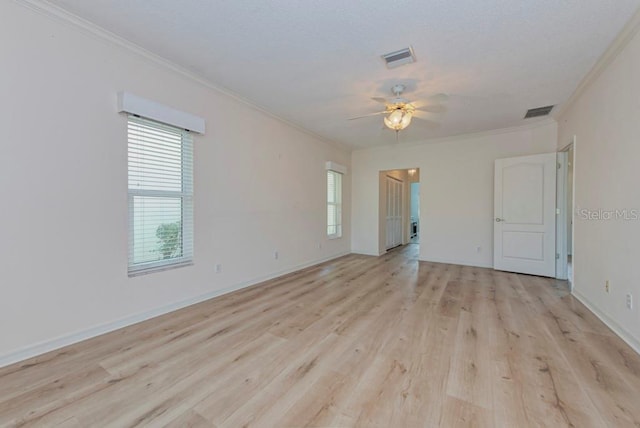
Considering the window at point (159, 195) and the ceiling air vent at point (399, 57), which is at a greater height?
the ceiling air vent at point (399, 57)

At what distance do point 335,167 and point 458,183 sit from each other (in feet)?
8.36

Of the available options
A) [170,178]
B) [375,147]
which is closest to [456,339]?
[170,178]

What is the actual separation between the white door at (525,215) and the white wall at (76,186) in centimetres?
464

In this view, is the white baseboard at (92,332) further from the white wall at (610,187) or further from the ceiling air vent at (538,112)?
the ceiling air vent at (538,112)

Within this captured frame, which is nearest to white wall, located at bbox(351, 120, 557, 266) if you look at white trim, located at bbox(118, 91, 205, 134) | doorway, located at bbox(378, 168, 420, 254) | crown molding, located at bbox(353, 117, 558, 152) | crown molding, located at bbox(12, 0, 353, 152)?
crown molding, located at bbox(353, 117, 558, 152)

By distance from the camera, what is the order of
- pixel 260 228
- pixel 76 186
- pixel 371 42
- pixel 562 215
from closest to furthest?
1. pixel 76 186
2. pixel 371 42
3. pixel 260 228
4. pixel 562 215

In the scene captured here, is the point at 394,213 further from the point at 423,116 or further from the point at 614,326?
the point at 614,326

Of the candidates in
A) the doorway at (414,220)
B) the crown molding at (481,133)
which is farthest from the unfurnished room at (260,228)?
the doorway at (414,220)

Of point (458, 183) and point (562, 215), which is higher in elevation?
point (458, 183)

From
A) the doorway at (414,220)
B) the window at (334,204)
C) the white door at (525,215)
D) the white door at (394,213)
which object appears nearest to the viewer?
the white door at (525,215)

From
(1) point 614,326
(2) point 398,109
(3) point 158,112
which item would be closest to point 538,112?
(2) point 398,109

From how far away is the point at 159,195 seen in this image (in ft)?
Answer: 9.30

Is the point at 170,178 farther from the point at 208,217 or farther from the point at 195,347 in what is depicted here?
the point at 195,347

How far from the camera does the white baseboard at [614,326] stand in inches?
84.7
